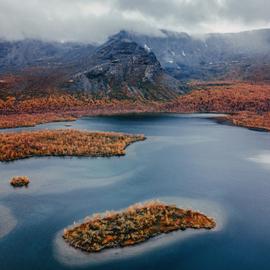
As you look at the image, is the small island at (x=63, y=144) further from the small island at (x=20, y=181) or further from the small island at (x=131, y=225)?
the small island at (x=131, y=225)

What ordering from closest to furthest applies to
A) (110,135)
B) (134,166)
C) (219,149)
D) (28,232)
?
(28,232)
(134,166)
(219,149)
(110,135)

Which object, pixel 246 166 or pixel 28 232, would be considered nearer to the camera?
pixel 28 232

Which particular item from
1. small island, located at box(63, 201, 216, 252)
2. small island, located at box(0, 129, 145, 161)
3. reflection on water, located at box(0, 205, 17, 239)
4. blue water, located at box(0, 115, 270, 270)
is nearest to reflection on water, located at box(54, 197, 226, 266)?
→ blue water, located at box(0, 115, 270, 270)

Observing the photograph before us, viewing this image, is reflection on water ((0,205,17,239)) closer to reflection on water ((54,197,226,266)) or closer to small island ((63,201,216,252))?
reflection on water ((54,197,226,266))

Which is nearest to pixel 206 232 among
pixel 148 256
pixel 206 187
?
pixel 148 256

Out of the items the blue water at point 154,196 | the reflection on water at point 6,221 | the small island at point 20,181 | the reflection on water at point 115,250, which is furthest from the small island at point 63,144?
the reflection on water at point 115,250

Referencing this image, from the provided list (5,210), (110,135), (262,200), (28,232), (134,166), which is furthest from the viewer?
(110,135)

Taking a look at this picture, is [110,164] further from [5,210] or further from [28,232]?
[28,232]
